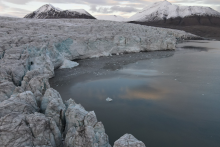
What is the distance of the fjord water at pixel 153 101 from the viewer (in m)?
5.32

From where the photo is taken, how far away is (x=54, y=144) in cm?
392

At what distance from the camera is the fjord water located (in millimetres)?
5316

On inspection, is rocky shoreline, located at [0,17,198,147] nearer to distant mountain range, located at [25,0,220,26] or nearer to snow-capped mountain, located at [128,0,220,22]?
distant mountain range, located at [25,0,220,26]

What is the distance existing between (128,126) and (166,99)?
276 centimetres

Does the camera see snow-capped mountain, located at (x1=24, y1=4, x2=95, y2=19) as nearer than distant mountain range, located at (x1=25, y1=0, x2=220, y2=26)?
Yes

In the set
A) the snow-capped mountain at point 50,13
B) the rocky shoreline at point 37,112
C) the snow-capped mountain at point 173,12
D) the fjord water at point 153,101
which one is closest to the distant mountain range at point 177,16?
the snow-capped mountain at point 173,12

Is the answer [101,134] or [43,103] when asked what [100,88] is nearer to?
[43,103]

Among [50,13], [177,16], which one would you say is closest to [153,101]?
[50,13]

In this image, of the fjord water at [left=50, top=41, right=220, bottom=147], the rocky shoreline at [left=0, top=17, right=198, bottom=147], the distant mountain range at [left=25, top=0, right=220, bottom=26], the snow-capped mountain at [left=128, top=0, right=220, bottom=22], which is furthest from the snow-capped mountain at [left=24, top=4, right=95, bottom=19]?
the snow-capped mountain at [left=128, top=0, right=220, bottom=22]

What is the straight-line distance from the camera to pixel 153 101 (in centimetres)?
740

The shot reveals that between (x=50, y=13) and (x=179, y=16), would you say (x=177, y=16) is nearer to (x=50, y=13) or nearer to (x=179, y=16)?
(x=179, y=16)

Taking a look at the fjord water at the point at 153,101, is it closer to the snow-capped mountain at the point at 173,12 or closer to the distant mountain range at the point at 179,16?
the distant mountain range at the point at 179,16

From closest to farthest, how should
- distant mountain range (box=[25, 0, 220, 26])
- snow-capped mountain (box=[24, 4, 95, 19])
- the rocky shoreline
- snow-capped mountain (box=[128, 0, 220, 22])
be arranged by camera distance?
the rocky shoreline → snow-capped mountain (box=[24, 4, 95, 19]) → distant mountain range (box=[25, 0, 220, 26]) → snow-capped mountain (box=[128, 0, 220, 22])

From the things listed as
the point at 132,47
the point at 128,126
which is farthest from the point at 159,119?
the point at 132,47
